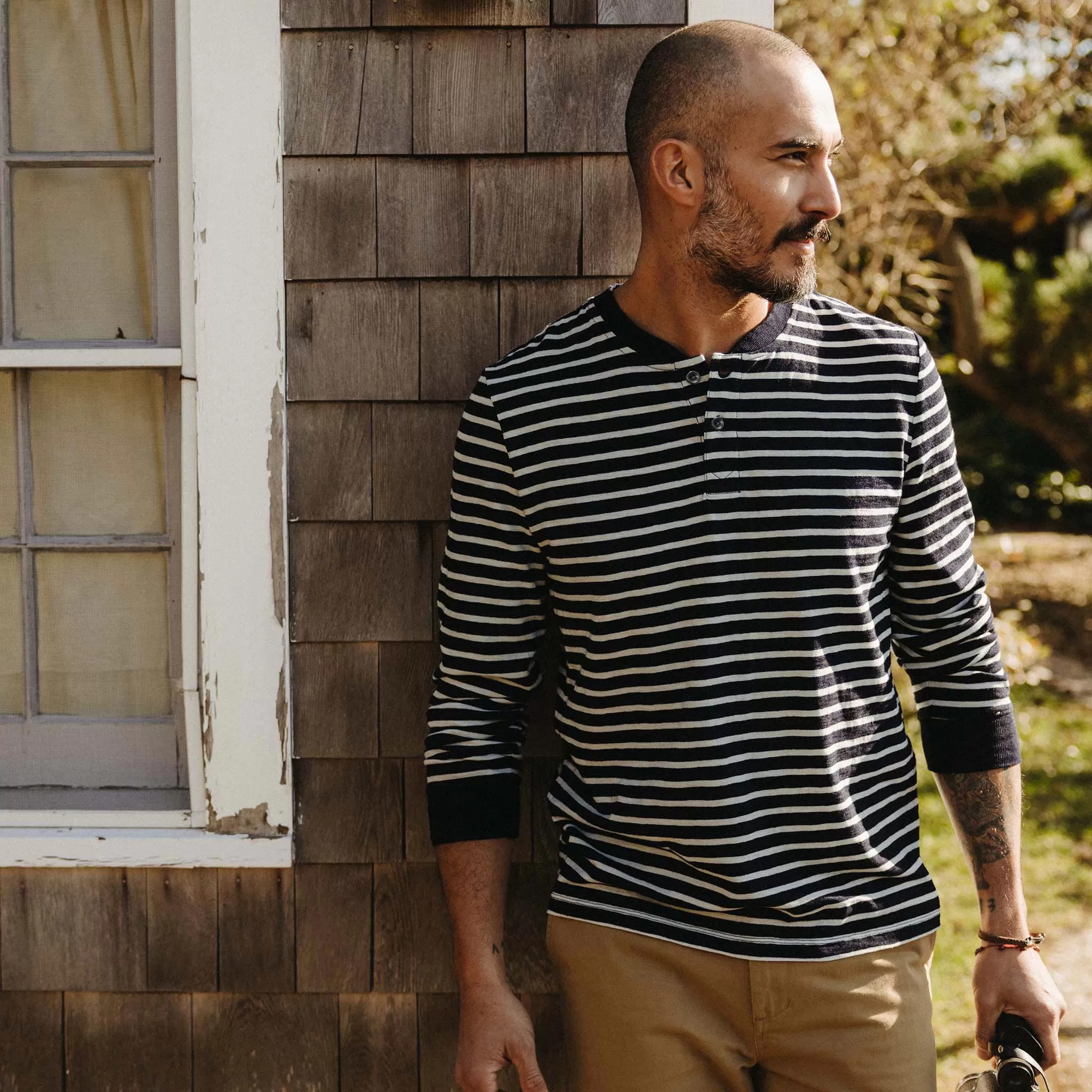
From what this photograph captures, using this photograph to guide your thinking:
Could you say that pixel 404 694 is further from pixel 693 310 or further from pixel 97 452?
pixel 693 310

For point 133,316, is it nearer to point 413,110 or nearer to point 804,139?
point 413,110

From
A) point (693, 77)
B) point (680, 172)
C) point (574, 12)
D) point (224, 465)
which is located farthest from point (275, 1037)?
point (574, 12)

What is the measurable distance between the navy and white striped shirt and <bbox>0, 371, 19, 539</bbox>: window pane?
0.87m

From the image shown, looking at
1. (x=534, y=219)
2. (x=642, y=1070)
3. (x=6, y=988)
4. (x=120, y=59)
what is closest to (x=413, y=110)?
(x=534, y=219)

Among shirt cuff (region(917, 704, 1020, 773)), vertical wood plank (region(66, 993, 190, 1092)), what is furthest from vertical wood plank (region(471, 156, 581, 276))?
vertical wood plank (region(66, 993, 190, 1092))

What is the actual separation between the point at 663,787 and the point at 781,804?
15 cm

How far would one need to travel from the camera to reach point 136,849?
197 centimetres

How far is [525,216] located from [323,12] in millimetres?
454

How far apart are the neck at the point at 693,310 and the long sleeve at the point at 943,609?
0.24 metres

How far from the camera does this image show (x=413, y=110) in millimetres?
1909

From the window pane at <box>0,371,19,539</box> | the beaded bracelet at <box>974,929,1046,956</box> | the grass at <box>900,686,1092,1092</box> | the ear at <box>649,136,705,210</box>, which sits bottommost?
the grass at <box>900,686,1092,1092</box>

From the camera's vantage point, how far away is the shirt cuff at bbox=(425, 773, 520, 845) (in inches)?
64.3

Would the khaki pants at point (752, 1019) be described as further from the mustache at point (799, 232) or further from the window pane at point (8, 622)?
the window pane at point (8, 622)

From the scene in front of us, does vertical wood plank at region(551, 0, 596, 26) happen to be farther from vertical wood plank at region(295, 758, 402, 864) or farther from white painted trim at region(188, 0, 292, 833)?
vertical wood plank at region(295, 758, 402, 864)
